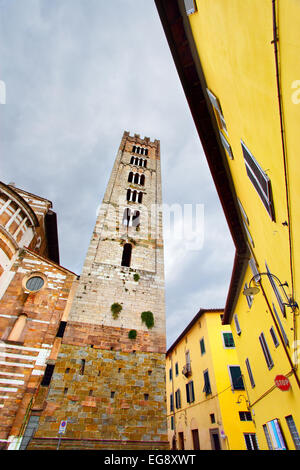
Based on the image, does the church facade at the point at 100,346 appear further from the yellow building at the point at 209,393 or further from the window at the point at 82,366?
the yellow building at the point at 209,393

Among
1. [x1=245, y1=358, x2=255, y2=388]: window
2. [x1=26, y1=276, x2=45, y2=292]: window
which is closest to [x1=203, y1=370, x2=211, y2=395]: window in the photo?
[x1=245, y1=358, x2=255, y2=388]: window

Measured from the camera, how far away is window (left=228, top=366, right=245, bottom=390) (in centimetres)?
1545

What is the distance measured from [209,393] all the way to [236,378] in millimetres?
2341

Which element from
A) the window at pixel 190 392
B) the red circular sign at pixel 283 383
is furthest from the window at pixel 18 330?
the window at pixel 190 392

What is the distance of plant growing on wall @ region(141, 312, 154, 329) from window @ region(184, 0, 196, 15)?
43.9 feet

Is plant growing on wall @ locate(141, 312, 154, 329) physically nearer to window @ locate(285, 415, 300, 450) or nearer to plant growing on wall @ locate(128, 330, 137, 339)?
plant growing on wall @ locate(128, 330, 137, 339)

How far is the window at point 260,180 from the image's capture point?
537 cm

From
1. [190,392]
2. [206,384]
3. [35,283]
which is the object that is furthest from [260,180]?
[190,392]

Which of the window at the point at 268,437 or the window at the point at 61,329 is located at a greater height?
the window at the point at 61,329

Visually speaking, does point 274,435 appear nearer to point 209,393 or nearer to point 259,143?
point 209,393

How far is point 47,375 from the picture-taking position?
1091 centimetres

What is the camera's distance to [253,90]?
4.57m

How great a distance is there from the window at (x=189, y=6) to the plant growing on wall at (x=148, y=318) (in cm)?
1337
